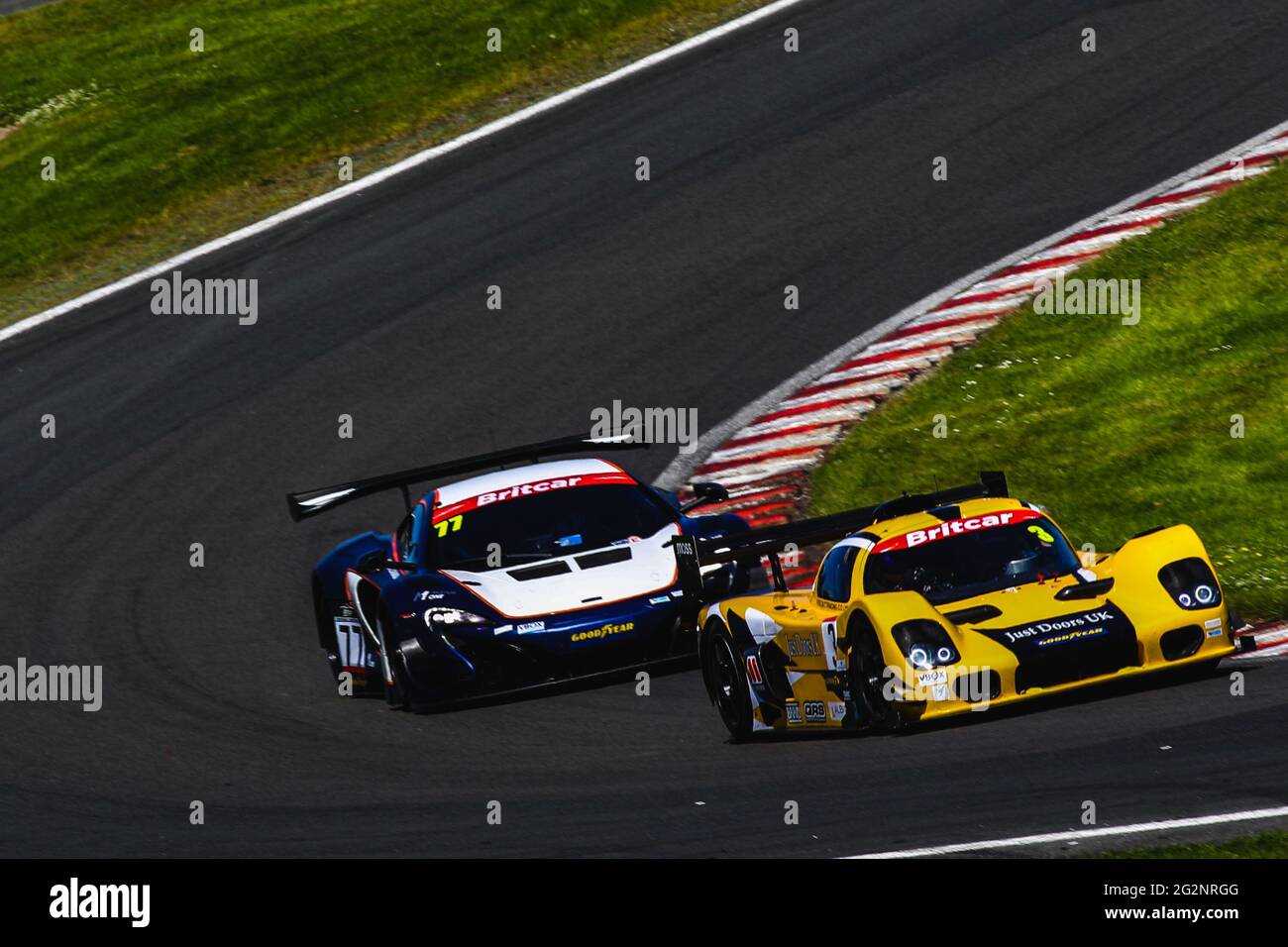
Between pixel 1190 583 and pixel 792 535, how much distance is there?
2243 mm

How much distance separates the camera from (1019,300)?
18547mm

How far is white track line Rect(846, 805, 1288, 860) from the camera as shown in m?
8.71

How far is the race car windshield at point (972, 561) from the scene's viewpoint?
37.0 feet

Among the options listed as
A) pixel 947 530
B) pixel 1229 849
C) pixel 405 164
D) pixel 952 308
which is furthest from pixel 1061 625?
pixel 405 164

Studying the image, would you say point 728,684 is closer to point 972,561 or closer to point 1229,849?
point 972,561

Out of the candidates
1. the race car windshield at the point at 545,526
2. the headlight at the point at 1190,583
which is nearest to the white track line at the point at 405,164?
the race car windshield at the point at 545,526

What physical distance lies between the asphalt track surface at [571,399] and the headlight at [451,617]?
0.58 meters

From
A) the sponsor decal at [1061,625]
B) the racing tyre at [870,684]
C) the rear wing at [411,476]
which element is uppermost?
the rear wing at [411,476]

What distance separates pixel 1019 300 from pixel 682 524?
19.2ft

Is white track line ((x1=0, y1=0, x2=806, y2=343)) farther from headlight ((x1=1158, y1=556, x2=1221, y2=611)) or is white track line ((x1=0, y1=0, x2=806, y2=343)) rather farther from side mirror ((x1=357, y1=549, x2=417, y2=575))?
headlight ((x1=1158, y1=556, x2=1221, y2=611))

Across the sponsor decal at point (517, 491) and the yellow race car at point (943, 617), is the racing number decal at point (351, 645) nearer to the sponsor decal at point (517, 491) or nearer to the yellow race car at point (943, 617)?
the sponsor decal at point (517, 491)

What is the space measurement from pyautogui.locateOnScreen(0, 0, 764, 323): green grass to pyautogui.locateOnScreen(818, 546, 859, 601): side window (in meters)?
12.9
